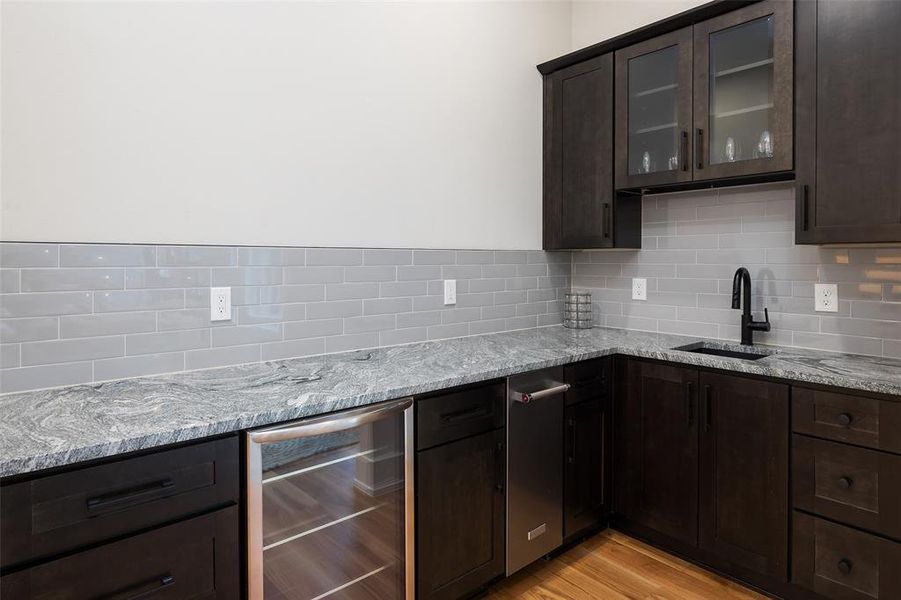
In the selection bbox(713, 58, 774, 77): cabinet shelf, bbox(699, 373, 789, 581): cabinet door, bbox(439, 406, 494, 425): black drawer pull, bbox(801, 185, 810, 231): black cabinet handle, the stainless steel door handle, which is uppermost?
bbox(713, 58, 774, 77): cabinet shelf

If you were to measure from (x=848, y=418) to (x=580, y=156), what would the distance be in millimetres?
1754

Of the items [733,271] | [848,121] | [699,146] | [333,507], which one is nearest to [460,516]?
[333,507]

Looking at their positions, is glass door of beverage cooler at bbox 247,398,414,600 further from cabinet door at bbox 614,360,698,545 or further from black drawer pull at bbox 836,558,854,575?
black drawer pull at bbox 836,558,854,575

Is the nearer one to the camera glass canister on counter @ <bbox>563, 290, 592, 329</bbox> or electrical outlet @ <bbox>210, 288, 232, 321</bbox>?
electrical outlet @ <bbox>210, 288, 232, 321</bbox>

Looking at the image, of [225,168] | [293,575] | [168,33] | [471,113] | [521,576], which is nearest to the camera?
[293,575]

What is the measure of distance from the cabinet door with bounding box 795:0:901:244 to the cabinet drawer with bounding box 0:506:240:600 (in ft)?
7.69

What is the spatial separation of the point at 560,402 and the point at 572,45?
7.54 ft

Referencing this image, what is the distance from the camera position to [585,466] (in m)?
2.44

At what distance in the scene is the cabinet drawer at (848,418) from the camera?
177 cm

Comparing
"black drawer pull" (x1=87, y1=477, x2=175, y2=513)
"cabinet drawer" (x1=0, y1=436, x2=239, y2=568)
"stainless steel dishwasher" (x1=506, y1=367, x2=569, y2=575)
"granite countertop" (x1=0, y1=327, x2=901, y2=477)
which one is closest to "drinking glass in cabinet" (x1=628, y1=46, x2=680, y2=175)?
"granite countertop" (x1=0, y1=327, x2=901, y2=477)

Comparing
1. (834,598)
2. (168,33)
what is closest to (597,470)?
(834,598)

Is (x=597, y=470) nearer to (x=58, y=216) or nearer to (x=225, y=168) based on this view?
(x=225, y=168)

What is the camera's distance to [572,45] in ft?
10.9

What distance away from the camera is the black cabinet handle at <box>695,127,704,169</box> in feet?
8.03
